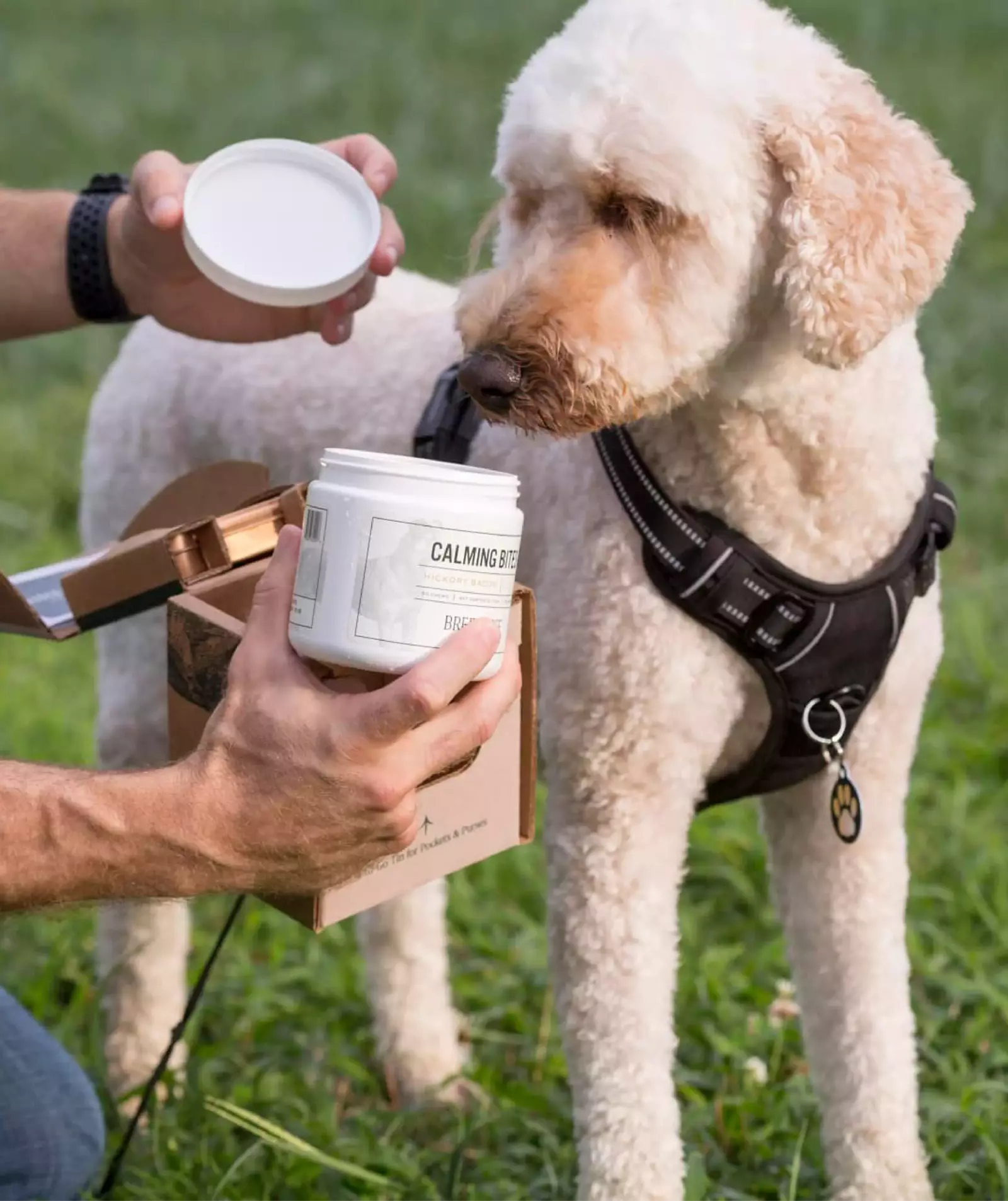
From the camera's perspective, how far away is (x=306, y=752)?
1.48 m

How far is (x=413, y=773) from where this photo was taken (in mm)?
1502

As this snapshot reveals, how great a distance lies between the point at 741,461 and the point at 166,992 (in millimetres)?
1571

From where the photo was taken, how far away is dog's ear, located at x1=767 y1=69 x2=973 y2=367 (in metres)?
1.79

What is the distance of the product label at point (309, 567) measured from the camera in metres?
1.39

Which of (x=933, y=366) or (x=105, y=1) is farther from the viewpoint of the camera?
(x=105, y=1)

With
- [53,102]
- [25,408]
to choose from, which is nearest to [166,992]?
[25,408]

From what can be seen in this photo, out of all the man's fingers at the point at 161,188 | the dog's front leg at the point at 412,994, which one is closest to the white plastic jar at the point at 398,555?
the man's fingers at the point at 161,188

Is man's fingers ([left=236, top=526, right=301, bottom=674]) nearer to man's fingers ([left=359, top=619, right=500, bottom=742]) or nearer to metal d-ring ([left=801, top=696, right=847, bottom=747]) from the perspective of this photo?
man's fingers ([left=359, top=619, right=500, bottom=742])

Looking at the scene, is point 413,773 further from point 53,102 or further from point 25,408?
point 53,102

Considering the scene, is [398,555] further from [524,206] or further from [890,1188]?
[890,1188]

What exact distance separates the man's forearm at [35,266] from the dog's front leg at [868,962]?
1.40 meters

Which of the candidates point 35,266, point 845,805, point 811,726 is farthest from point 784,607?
point 35,266

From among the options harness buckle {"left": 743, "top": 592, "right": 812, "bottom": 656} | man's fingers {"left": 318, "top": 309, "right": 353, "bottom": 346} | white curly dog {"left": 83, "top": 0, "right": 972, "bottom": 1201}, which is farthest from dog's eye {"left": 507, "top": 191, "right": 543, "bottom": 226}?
harness buckle {"left": 743, "top": 592, "right": 812, "bottom": 656}

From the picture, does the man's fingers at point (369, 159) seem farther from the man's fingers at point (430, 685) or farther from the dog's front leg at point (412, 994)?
the dog's front leg at point (412, 994)
